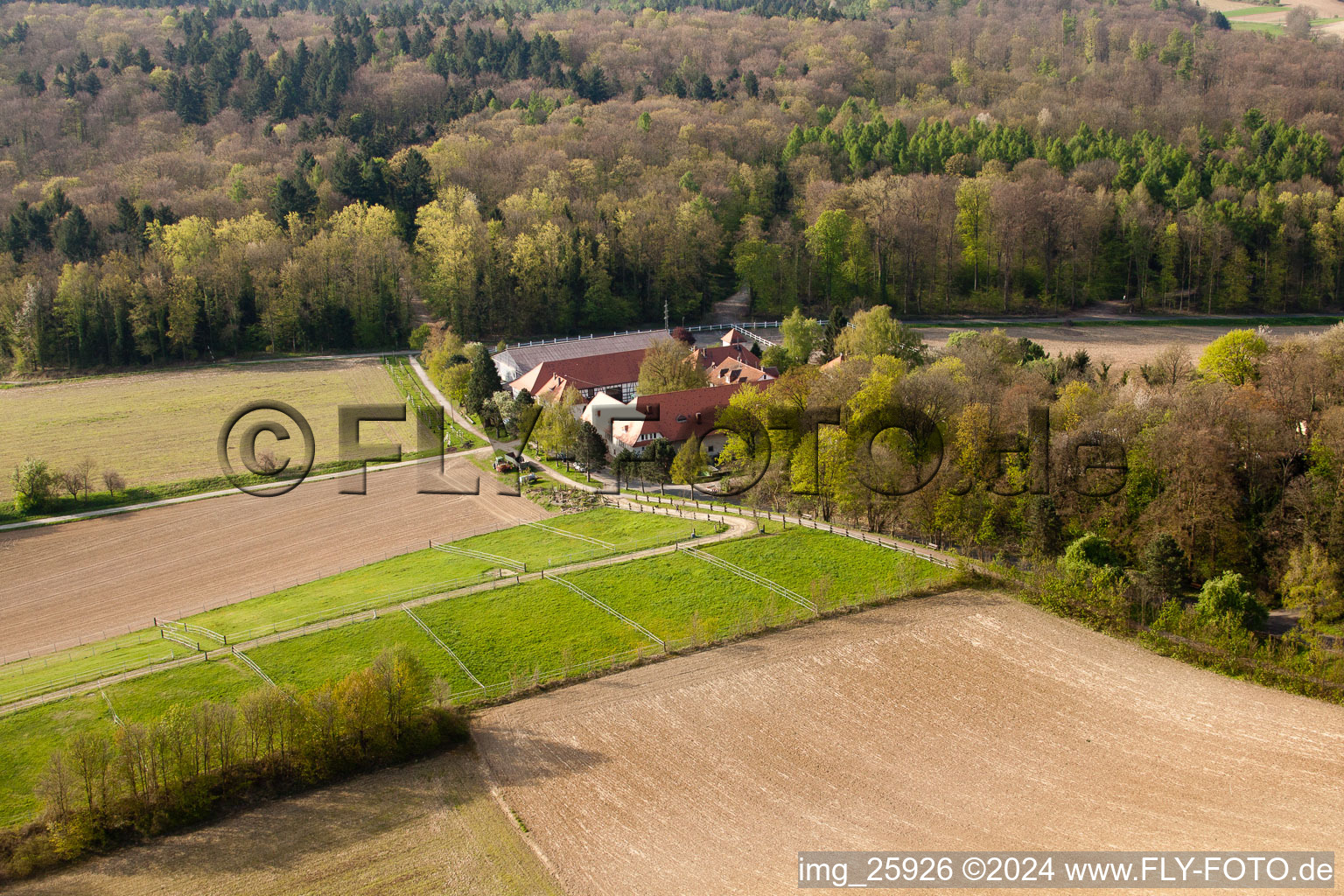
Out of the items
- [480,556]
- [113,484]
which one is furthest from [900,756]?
[113,484]

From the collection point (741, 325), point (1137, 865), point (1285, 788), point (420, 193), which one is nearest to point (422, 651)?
point (1137, 865)

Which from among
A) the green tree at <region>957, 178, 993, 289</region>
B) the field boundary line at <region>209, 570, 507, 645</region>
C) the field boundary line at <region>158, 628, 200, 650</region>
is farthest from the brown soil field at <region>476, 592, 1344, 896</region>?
the green tree at <region>957, 178, 993, 289</region>

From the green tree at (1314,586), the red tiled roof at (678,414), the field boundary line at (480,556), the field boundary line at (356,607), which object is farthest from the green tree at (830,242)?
the green tree at (1314,586)

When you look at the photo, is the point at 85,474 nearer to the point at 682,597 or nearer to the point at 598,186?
the point at 682,597

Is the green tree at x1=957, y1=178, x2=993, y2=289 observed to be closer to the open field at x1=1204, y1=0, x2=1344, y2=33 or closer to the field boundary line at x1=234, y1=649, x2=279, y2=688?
the field boundary line at x1=234, y1=649, x2=279, y2=688

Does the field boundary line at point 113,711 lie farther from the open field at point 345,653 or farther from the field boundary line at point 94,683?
the open field at point 345,653

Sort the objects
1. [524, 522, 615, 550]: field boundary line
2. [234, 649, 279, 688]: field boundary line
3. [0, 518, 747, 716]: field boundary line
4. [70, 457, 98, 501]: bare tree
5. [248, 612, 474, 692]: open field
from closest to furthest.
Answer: [0, 518, 747, 716]: field boundary line → [234, 649, 279, 688]: field boundary line → [248, 612, 474, 692]: open field → [524, 522, 615, 550]: field boundary line → [70, 457, 98, 501]: bare tree

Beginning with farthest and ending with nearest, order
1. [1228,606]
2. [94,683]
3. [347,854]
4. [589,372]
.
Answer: [589,372] < [1228,606] < [94,683] < [347,854]
